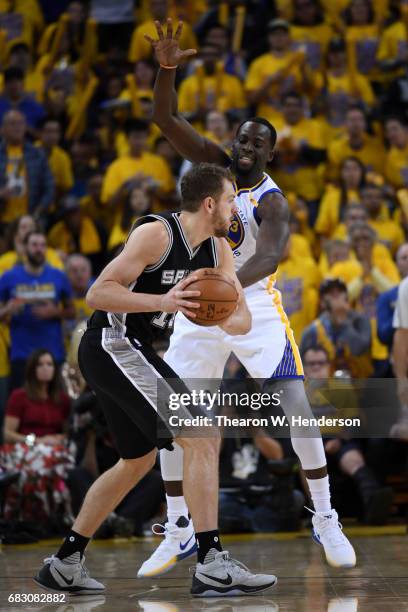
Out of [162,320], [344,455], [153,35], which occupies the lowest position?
[344,455]

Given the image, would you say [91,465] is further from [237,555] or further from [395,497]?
[395,497]

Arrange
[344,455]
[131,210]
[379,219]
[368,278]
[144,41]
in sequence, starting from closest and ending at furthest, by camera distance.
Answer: [344,455] → [368,278] → [131,210] → [379,219] → [144,41]

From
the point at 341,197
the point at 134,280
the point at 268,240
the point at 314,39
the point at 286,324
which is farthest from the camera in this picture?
the point at 314,39

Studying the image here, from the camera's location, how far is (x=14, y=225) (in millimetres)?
9883

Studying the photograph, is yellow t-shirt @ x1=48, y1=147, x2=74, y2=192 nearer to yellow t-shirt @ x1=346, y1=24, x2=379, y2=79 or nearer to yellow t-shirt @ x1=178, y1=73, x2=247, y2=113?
yellow t-shirt @ x1=178, y1=73, x2=247, y2=113

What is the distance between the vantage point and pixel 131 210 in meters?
10.9

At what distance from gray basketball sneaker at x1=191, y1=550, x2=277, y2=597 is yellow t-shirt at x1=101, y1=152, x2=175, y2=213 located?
6698 mm

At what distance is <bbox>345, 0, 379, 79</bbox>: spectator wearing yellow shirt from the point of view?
1334cm

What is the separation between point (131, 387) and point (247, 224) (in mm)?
1570

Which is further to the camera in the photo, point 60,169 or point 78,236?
point 60,169

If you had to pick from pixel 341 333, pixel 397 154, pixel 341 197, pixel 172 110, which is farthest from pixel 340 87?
pixel 172 110

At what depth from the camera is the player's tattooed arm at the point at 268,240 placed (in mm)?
5945

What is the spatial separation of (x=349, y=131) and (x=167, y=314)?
713cm

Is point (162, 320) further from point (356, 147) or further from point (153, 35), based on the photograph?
point (153, 35)
